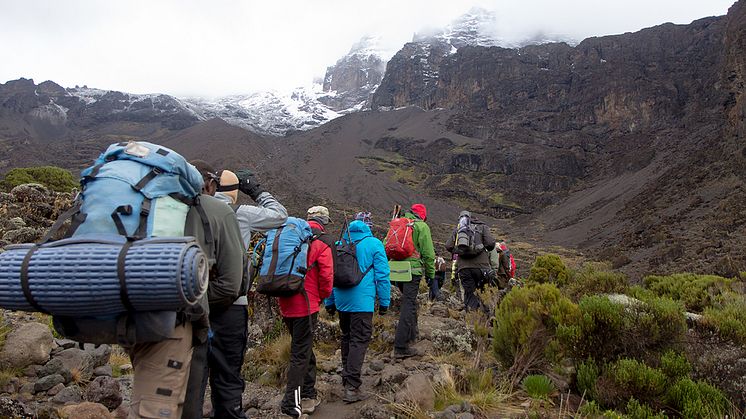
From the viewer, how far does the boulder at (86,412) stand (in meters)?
3.14

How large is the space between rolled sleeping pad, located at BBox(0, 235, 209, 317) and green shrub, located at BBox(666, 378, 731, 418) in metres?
3.20

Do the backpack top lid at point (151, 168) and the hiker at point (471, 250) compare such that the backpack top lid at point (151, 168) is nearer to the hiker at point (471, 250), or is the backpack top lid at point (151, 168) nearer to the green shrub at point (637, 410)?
the green shrub at point (637, 410)

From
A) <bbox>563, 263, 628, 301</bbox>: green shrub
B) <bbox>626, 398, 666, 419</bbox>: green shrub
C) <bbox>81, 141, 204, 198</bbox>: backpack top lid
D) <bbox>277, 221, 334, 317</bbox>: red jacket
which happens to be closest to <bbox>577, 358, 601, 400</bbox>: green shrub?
<bbox>626, 398, 666, 419</bbox>: green shrub

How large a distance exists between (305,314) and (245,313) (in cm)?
104

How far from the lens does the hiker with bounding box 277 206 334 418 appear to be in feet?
13.1

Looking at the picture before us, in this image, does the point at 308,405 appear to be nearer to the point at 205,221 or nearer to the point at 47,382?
the point at 47,382

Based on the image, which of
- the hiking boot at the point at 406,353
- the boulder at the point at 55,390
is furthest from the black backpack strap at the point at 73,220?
the hiking boot at the point at 406,353

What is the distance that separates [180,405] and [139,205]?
94 centimetres

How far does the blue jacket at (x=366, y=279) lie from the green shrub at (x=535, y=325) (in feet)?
3.85

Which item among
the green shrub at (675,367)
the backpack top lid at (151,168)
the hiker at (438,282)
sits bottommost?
the hiker at (438,282)

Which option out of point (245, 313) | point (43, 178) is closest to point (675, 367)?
point (245, 313)

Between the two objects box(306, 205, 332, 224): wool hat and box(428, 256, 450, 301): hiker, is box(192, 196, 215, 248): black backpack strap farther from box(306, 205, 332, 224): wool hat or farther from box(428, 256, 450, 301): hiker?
box(428, 256, 450, 301): hiker

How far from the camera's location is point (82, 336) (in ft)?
6.23

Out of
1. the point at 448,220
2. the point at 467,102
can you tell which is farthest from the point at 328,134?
the point at 448,220
